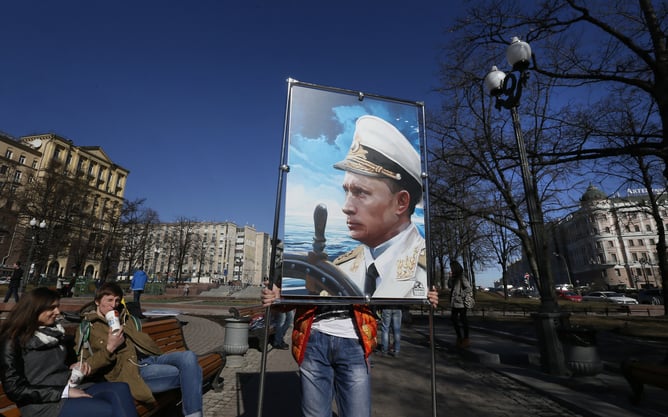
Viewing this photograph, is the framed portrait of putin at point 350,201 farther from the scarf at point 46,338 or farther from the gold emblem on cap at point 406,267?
the scarf at point 46,338

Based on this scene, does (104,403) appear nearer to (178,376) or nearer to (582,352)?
(178,376)

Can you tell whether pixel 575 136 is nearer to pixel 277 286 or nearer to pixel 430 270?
pixel 430 270

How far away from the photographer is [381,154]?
241 cm

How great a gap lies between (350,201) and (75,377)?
2.59 m

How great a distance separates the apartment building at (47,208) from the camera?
3209cm

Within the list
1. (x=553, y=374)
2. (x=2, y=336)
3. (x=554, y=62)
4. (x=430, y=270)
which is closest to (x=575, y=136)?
(x=554, y=62)

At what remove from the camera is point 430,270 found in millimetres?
2465

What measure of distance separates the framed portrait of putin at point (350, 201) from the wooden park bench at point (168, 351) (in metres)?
2.26

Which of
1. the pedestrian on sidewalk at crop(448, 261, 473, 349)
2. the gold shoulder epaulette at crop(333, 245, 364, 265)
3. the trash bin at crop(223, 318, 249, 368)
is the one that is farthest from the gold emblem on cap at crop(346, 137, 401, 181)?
the pedestrian on sidewalk at crop(448, 261, 473, 349)

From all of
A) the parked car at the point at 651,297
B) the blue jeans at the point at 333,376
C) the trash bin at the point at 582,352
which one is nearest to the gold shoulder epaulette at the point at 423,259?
the blue jeans at the point at 333,376

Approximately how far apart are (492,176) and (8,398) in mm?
16285

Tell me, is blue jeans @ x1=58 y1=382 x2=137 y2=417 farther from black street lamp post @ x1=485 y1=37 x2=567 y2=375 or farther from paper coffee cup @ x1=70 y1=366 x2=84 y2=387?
black street lamp post @ x1=485 y1=37 x2=567 y2=375

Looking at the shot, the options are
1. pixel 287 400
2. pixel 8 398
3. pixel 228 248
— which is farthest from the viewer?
pixel 228 248

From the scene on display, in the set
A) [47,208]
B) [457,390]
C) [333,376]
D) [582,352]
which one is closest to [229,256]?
[47,208]
